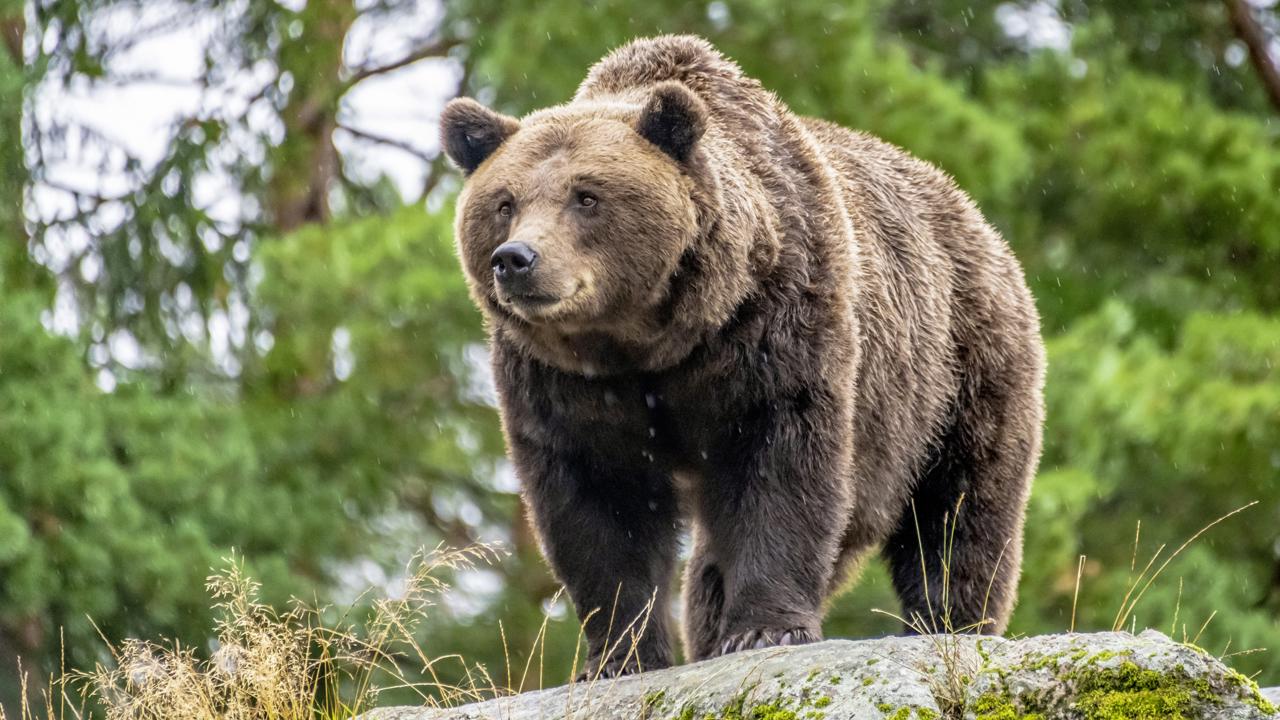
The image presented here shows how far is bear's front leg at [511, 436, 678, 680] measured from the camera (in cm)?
507

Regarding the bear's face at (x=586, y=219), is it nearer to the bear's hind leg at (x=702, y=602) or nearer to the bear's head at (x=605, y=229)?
the bear's head at (x=605, y=229)

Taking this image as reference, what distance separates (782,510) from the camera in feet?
15.9

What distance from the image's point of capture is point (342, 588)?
12.5 metres

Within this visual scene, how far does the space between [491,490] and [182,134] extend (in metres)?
4.08

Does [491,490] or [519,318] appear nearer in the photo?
[519,318]

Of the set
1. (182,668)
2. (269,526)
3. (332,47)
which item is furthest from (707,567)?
(332,47)

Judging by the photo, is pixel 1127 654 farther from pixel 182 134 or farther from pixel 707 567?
pixel 182 134

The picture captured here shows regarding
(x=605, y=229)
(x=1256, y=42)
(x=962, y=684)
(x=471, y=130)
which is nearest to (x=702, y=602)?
(x=605, y=229)

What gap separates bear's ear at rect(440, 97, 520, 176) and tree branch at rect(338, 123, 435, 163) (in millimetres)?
10370

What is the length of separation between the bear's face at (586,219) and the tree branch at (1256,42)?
10732mm

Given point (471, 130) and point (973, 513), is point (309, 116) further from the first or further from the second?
point (973, 513)

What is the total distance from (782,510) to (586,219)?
3.49 ft

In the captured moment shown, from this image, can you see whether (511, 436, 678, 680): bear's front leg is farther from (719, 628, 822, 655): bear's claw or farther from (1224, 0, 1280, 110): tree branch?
(1224, 0, 1280, 110): tree branch

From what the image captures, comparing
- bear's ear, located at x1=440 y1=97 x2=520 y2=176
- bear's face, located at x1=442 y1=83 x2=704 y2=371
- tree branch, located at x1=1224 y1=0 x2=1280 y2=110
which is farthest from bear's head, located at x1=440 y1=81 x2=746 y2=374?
tree branch, located at x1=1224 y1=0 x2=1280 y2=110
